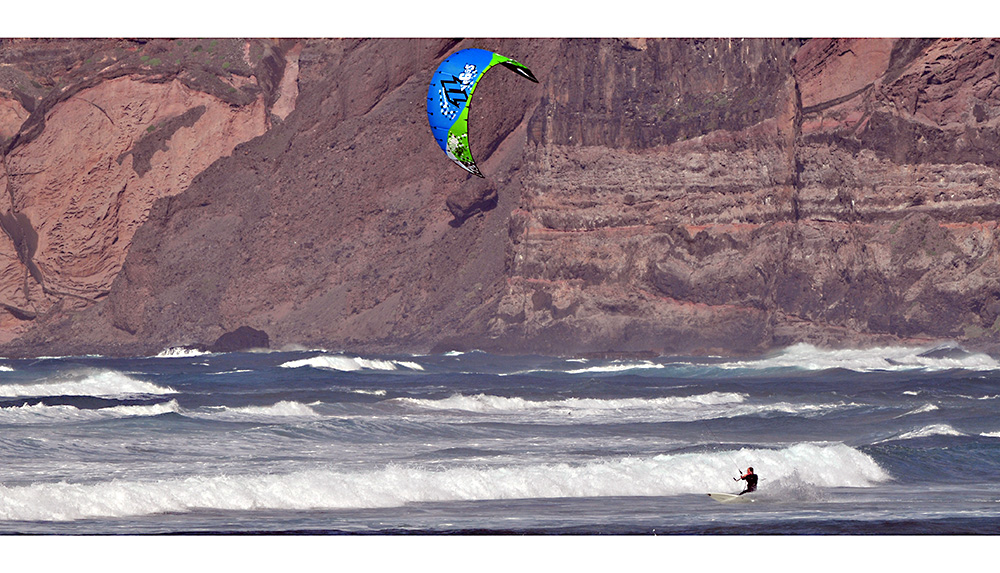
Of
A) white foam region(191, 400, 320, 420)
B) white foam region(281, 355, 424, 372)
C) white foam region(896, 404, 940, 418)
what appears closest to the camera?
white foam region(191, 400, 320, 420)

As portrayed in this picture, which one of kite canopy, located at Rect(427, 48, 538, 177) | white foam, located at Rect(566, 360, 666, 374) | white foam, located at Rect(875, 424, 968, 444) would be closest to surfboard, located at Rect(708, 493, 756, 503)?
white foam, located at Rect(875, 424, 968, 444)

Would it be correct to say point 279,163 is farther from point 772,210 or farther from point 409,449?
point 409,449

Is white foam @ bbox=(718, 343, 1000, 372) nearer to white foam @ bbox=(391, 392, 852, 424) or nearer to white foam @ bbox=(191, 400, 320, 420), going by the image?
white foam @ bbox=(391, 392, 852, 424)

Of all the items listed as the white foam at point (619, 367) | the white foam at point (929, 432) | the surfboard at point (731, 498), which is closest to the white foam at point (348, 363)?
the white foam at point (619, 367)

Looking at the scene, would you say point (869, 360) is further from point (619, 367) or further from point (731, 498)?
point (731, 498)

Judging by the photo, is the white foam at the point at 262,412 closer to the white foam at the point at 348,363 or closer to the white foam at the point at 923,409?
the white foam at the point at 348,363

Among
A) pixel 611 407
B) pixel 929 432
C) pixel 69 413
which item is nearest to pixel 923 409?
pixel 929 432
